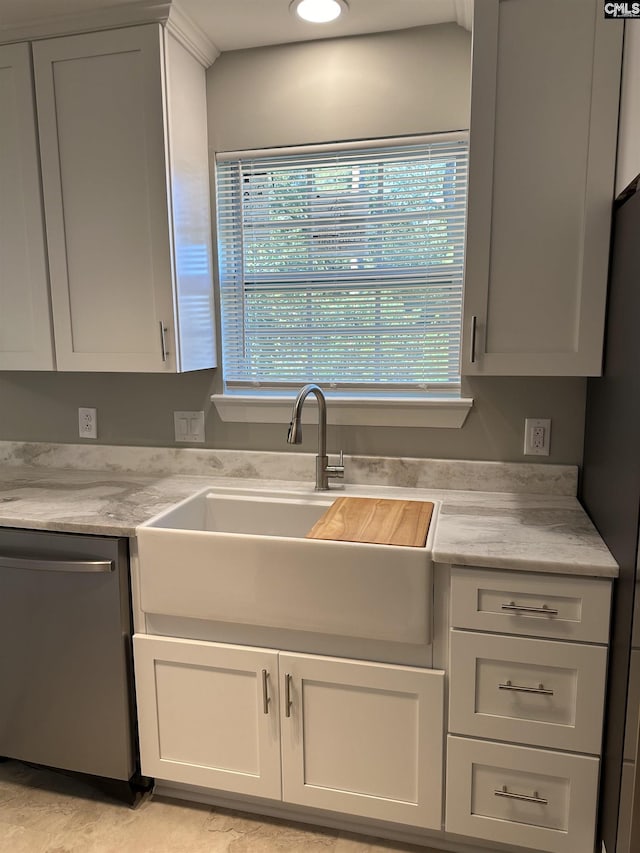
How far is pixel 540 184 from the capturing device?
1567mm

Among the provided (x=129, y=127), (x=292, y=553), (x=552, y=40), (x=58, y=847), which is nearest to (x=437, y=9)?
(x=552, y=40)

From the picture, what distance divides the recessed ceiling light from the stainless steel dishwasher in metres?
1.62

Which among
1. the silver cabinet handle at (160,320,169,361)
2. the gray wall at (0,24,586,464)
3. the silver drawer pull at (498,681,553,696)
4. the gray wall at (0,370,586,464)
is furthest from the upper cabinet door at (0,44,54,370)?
the silver drawer pull at (498,681,553,696)

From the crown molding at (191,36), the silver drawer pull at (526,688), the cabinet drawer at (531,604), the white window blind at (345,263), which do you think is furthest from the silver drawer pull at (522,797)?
the crown molding at (191,36)

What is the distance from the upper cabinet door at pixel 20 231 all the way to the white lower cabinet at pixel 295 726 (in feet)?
3.60

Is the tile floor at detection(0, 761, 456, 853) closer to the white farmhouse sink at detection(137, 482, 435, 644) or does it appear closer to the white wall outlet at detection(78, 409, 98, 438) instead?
the white farmhouse sink at detection(137, 482, 435, 644)

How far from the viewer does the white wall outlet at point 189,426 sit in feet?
7.40

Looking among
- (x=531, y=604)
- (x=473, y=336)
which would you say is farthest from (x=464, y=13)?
(x=531, y=604)

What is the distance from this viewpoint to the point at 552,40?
1.51m

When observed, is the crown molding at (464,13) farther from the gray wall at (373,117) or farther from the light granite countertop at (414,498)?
the light granite countertop at (414,498)

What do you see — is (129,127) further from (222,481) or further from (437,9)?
(222,481)

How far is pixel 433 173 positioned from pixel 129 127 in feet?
3.17

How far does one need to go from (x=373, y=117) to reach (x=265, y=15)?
43 centimetres

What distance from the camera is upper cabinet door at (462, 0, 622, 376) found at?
1.50 meters
